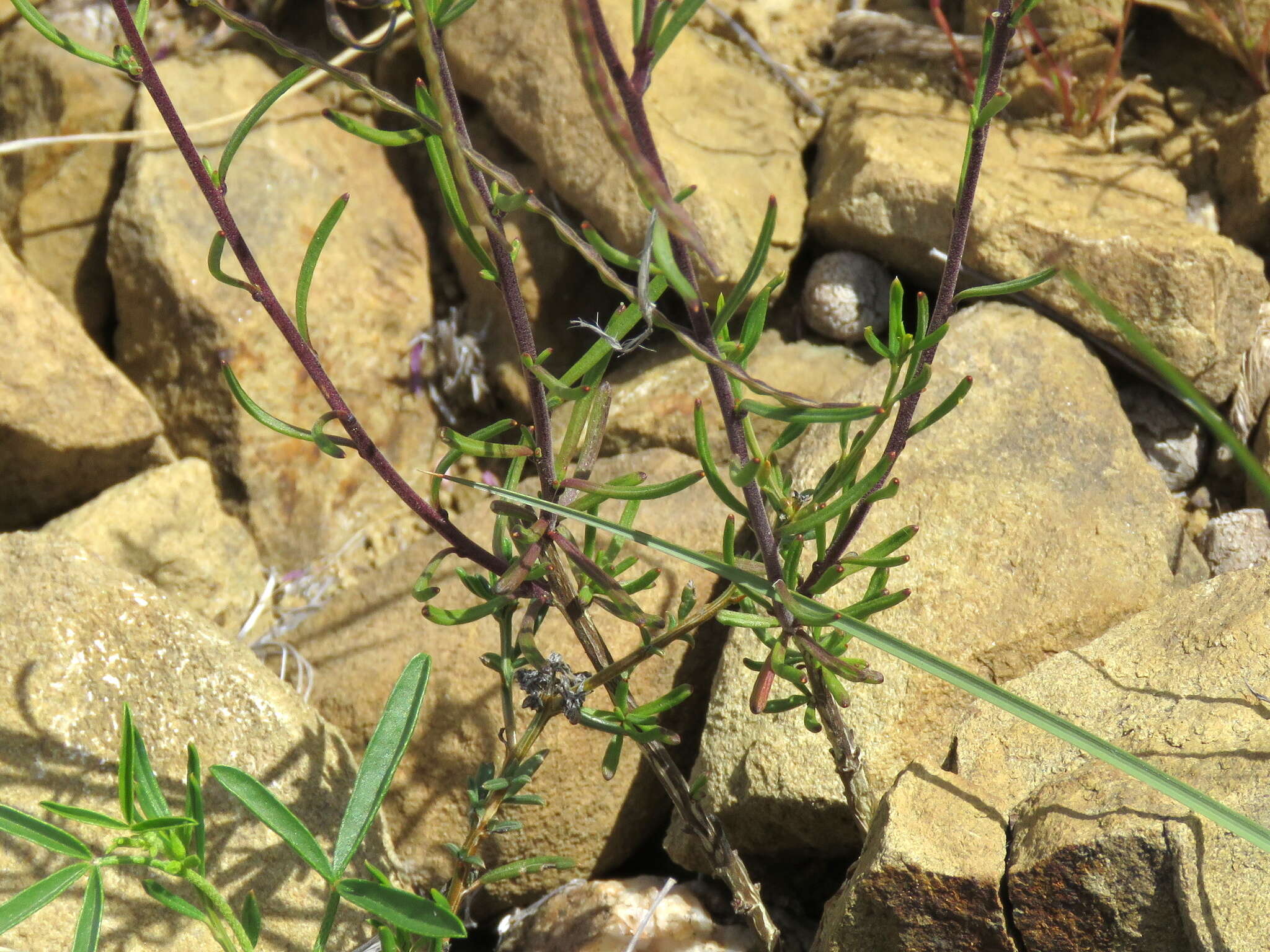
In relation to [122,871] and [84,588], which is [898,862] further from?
[84,588]

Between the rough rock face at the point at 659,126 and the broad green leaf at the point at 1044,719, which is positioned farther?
the rough rock face at the point at 659,126

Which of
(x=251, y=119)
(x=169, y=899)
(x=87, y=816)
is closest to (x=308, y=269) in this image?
(x=251, y=119)

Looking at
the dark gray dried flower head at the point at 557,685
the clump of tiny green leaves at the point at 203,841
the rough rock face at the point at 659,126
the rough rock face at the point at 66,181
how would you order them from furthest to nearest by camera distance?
the rough rock face at the point at 66,181 < the rough rock face at the point at 659,126 < the dark gray dried flower head at the point at 557,685 < the clump of tiny green leaves at the point at 203,841

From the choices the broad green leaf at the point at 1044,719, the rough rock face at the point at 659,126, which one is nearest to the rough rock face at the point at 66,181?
the rough rock face at the point at 659,126

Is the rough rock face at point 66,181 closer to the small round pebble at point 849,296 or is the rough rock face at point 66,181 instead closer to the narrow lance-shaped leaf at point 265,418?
the narrow lance-shaped leaf at point 265,418

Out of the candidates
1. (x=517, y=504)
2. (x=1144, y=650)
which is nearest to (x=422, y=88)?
(x=517, y=504)

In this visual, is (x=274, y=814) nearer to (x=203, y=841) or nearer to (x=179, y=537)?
(x=203, y=841)

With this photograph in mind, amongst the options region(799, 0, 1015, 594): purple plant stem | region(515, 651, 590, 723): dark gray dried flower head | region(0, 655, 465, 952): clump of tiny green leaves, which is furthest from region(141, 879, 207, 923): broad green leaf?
region(799, 0, 1015, 594): purple plant stem

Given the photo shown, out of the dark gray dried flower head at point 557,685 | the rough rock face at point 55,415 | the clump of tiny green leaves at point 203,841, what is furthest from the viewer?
the rough rock face at point 55,415
